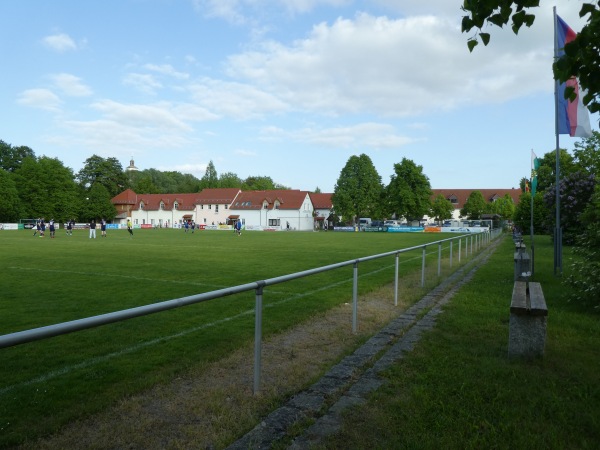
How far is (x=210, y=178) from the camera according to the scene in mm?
130125

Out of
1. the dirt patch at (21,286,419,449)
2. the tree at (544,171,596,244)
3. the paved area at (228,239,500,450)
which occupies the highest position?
the tree at (544,171,596,244)

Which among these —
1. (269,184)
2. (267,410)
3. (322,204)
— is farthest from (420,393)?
(269,184)

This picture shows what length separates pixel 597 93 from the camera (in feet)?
15.9

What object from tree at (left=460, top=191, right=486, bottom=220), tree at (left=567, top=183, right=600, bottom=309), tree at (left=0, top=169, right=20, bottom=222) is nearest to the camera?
tree at (left=567, top=183, right=600, bottom=309)

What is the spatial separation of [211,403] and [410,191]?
73.5 metres

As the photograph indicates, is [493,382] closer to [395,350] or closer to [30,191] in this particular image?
[395,350]

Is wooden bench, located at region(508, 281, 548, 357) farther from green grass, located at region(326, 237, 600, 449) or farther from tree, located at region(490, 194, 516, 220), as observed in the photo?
tree, located at region(490, 194, 516, 220)

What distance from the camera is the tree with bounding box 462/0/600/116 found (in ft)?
14.1

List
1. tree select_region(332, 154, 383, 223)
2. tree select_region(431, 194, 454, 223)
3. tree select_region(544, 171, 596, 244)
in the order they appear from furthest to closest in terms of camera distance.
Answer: tree select_region(431, 194, 454, 223), tree select_region(332, 154, 383, 223), tree select_region(544, 171, 596, 244)

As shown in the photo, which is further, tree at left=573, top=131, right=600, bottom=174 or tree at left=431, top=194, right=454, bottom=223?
tree at left=431, top=194, right=454, bottom=223

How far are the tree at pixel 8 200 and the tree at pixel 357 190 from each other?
167 ft

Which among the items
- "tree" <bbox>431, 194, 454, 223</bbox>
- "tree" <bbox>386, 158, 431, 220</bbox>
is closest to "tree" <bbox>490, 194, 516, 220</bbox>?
"tree" <bbox>431, 194, 454, 223</bbox>

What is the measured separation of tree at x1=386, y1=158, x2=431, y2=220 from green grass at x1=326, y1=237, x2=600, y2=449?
2733 inches

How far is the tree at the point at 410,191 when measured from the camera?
7488 cm
